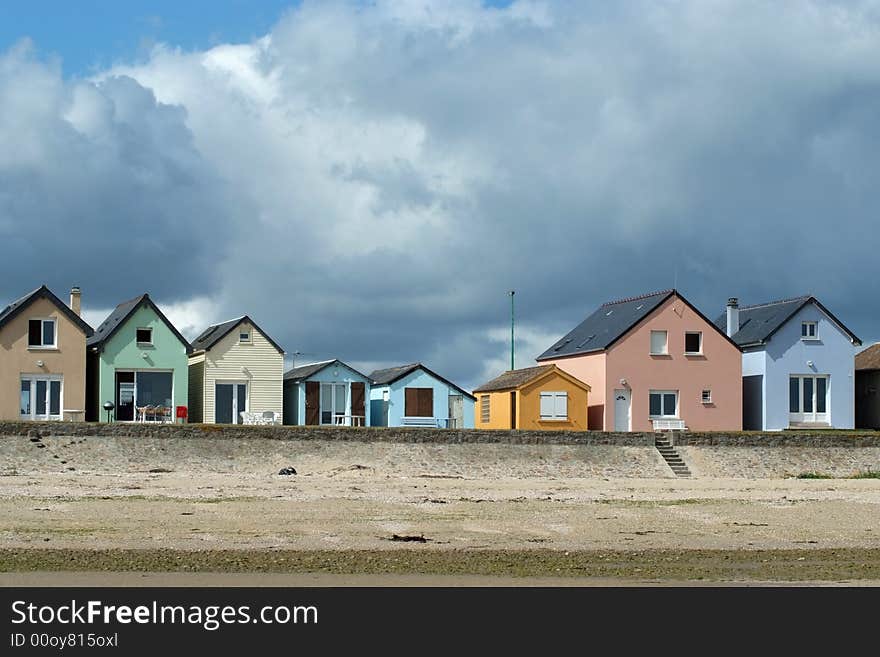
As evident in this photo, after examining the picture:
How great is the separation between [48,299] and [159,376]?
4.79 metres

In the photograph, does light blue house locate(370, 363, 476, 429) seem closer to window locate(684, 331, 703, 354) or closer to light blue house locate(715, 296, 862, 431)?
window locate(684, 331, 703, 354)

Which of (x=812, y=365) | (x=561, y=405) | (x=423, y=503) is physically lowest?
(x=423, y=503)

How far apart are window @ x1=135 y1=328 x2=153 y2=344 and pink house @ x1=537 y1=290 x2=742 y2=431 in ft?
55.4

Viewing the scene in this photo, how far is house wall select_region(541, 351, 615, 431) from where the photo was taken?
49188mm

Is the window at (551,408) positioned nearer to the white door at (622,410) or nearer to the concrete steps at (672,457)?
the white door at (622,410)

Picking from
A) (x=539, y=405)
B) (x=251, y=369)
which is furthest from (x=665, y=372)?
(x=251, y=369)

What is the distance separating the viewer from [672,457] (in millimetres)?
44562

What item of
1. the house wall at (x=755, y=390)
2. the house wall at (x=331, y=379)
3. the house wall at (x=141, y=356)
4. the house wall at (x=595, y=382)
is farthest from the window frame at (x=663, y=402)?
the house wall at (x=141, y=356)

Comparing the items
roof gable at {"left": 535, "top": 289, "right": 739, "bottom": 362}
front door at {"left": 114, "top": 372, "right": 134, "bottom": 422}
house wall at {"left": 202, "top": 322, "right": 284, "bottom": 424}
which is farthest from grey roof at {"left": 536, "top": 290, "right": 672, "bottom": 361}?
front door at {"left": 114, "top": 372, "right": 134, "bottom": 422}

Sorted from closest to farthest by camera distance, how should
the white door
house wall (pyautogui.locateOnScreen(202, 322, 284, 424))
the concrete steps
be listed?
the concrete steps → house wall (pyautogui.locateOnScreen(202, 322, 284, 424)) → the white door

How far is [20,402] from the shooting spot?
148 ft

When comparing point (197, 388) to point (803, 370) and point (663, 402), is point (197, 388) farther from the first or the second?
point (803, 370)
